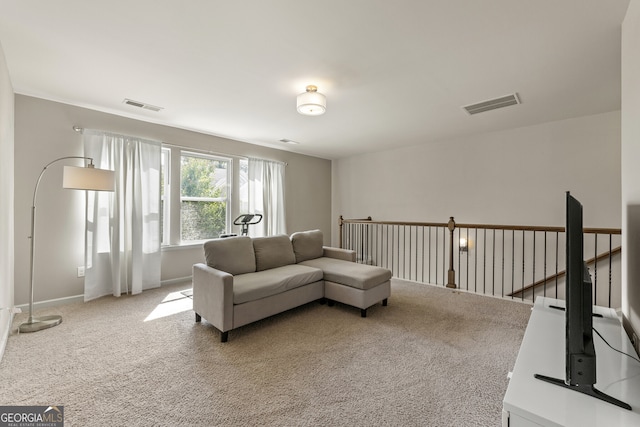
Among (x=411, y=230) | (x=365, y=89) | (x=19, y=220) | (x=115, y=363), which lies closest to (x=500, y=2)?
(x=365, y=89)

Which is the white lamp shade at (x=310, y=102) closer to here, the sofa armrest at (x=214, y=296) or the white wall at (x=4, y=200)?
the sofa armrest at (x=214, y=296)

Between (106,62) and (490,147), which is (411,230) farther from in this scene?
(106,62)

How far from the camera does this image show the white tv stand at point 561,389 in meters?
0.90

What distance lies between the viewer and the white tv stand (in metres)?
0.90

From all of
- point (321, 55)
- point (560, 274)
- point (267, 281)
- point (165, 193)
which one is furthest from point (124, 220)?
point (560, 274)

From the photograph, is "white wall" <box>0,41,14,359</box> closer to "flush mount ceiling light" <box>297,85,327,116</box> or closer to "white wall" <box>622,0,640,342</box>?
"flush mount ceiling light" <box>297,85,327,116</box>

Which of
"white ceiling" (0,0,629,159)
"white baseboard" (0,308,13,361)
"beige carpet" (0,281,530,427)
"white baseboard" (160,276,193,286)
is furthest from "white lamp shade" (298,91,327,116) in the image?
"white baseboard" (160,276,193,286)

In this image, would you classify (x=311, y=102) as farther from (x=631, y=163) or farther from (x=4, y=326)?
(x=4, y=326)

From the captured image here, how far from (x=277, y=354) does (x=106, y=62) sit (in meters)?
2.90

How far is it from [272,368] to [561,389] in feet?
5.66

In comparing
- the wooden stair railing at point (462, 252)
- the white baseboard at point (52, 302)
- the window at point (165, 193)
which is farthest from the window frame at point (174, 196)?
the wooden stair railing at point (462, 252)

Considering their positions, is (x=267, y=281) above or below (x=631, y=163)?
below

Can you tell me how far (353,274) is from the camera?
3197 mm

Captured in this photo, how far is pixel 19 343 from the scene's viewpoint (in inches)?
94.8
